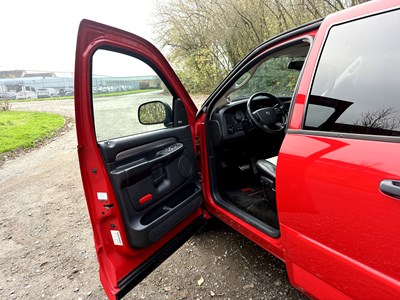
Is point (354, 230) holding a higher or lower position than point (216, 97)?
lower

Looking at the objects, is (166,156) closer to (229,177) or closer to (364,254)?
(229,177)

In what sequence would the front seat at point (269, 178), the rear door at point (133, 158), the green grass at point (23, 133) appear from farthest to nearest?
the green grass at point (23, 133), the front seat at point (269, 178), the rear door at point (133, 158)

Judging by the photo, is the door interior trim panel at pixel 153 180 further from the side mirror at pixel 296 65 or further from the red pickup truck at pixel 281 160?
the side mirror at pixel 296 65

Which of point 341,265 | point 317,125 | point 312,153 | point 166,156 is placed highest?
point 317,125

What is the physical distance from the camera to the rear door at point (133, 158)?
1.55m

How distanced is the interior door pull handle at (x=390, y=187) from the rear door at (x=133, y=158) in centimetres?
132

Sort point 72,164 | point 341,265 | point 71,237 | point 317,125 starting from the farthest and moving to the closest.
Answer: point 72,164
point 71,237
point 317,125
point 341,265

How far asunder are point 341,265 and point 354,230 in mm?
211

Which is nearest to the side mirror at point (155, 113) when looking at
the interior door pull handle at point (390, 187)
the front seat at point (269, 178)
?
the front seat at point (269, 178)

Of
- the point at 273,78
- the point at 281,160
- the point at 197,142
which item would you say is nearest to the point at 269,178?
the point at 281,160

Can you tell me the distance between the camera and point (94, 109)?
1.58 metres

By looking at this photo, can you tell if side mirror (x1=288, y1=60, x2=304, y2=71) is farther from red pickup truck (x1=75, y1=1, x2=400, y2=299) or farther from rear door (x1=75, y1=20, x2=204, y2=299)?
rear door (x1=75, y1=20, x2=204, y2=299)

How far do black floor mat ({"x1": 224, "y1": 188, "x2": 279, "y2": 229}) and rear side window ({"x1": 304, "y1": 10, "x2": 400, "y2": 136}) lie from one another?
37.9 inches

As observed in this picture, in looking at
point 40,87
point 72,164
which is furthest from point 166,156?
point 40,87
